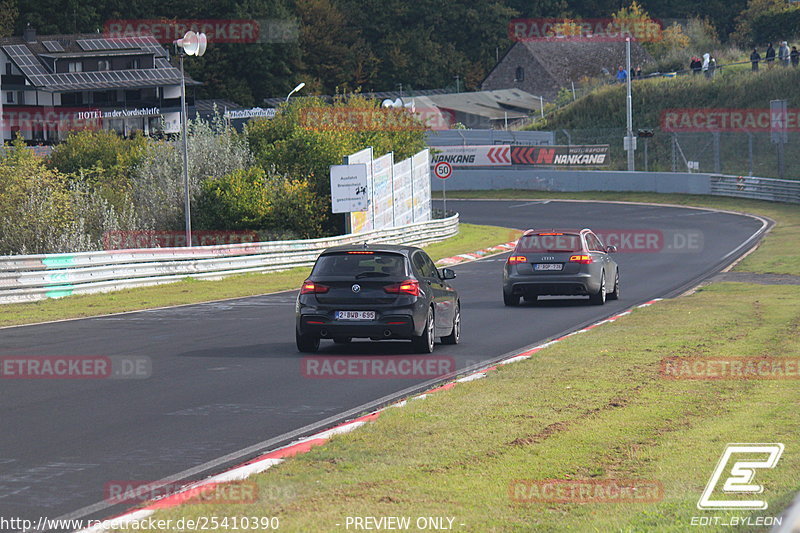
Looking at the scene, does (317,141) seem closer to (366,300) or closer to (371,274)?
(371,274)

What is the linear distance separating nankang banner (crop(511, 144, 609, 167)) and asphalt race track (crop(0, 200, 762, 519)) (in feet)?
135

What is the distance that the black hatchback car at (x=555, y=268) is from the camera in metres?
22.2

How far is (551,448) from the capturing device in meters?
8.27

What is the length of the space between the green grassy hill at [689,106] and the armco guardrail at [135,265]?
97.3 feet

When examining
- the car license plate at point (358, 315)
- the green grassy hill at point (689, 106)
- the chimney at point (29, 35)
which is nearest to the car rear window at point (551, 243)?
the car license plate at point (358, 315)

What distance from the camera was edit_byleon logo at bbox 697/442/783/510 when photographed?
621 cm

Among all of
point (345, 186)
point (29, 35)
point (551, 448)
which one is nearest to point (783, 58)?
point (345, 186)

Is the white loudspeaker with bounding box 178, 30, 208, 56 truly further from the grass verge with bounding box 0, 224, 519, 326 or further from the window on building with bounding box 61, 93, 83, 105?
the window on building with bounding box 61, 93, 83, 105

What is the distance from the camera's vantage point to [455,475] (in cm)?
743

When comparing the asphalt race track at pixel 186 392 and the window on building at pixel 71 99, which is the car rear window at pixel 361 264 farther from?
the window on building at pixel 71 99

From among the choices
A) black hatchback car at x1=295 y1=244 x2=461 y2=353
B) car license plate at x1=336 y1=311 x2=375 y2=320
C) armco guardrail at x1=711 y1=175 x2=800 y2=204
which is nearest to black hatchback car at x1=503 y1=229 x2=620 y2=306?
black hatchback car at x1=295 y1=244 x2=461 y2=353

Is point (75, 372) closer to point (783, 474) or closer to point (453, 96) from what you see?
point (783, 474)

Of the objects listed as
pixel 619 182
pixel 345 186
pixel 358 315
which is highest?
pixel 619 182

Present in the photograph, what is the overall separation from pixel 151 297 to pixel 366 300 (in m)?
11.5
